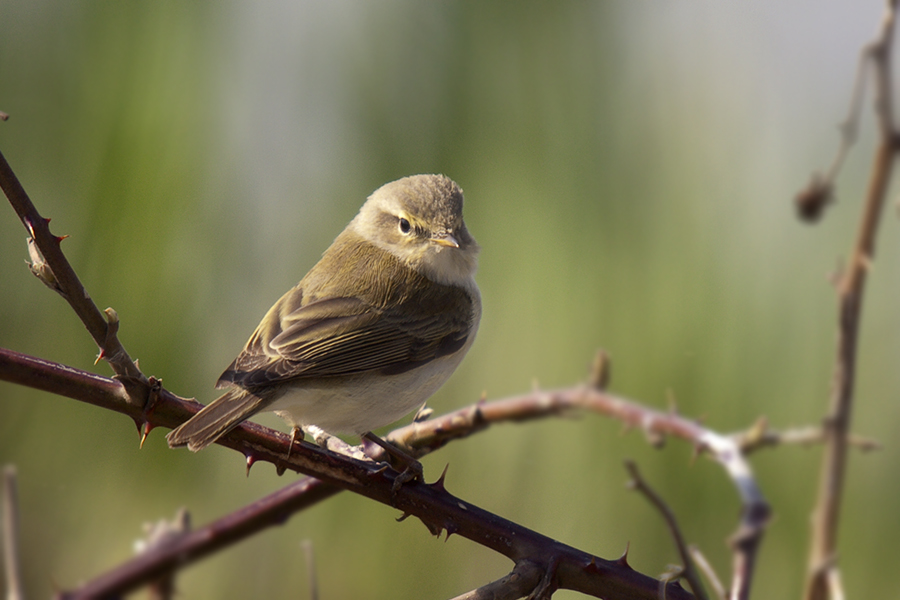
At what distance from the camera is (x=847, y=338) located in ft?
1.89

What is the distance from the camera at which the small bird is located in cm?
244

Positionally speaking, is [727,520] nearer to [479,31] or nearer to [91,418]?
[479,31]

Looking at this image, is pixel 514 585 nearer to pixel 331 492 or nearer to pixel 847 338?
pixel 331 492

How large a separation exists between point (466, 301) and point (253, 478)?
3.39 ft

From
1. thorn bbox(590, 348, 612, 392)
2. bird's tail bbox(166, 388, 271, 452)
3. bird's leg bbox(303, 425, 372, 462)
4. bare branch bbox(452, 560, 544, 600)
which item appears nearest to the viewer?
thorn bbox(590, 348, 612, 392)

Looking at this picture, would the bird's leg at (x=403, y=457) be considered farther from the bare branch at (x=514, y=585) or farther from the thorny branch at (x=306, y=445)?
the bare branch at (x=514, y=585)

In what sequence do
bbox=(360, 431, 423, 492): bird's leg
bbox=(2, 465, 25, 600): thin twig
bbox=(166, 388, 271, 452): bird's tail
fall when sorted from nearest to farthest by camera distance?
1. bbox=(2, 465, 25, 600): thin twig
2. bbox=(166, 388, 271, 452): bird's tail
3. bbox=(360, 431, 423, 492): bird's leg

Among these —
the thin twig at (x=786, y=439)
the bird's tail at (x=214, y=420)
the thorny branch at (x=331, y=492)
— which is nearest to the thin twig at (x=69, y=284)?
the thorny branch at (x=331, y=492)

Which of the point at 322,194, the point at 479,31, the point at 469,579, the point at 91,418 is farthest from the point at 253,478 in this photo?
the point at 479,31

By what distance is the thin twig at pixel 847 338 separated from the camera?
22.4 inches

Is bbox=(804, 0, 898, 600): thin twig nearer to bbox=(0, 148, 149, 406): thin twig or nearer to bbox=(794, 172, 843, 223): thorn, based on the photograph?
bbox=(794, 172, 843, 223): thorn

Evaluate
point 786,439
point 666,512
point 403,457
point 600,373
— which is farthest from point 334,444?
point 786,439

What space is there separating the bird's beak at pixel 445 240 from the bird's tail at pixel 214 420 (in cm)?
105

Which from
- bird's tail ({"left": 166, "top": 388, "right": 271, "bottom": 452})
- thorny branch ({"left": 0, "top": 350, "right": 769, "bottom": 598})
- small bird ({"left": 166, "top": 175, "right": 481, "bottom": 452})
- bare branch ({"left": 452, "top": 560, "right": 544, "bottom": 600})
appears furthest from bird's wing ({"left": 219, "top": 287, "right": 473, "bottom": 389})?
bare branch ({"left": 452, "top": 560, "right": 544, "bottom": 600})
